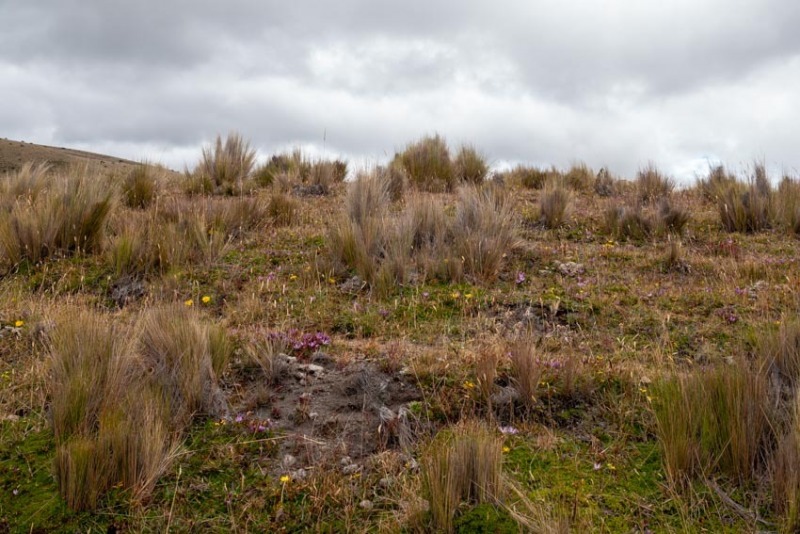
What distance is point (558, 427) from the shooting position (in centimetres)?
324

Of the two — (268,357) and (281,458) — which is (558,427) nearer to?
(281,458)

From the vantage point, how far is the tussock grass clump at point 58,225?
6.20 meters

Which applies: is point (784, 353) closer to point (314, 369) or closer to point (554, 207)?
point (314, 369)

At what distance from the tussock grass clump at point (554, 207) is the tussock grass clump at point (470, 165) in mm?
3963

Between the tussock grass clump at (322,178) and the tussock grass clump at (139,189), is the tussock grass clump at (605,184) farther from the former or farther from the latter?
the tussock grass clump at (139,189)

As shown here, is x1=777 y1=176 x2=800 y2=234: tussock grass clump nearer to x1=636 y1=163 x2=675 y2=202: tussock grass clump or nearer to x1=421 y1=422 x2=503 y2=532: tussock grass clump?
x1=636 y1=163 x2=675 y2=202: tussock grass clump

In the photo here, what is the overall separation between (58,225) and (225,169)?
206 inches

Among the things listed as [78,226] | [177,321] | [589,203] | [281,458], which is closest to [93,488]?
[281,458]

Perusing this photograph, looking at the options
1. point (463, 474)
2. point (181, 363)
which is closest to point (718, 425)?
point (463, 474)

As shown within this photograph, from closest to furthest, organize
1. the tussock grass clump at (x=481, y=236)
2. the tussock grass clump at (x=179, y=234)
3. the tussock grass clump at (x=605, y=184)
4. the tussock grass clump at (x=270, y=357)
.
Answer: the tussock grass clump at (x=270, y=357), the tussock grass clump at (x=481, y=236), the tussock grass clump at (x=179, y=234), the tussock grass clump at (x=605, y=184)

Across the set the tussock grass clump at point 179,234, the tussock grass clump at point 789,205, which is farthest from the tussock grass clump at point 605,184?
the tussock grass clump at point 179,234

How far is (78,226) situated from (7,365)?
300 centimetres

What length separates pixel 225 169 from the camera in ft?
37.3

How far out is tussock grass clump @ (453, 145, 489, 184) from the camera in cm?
1223
